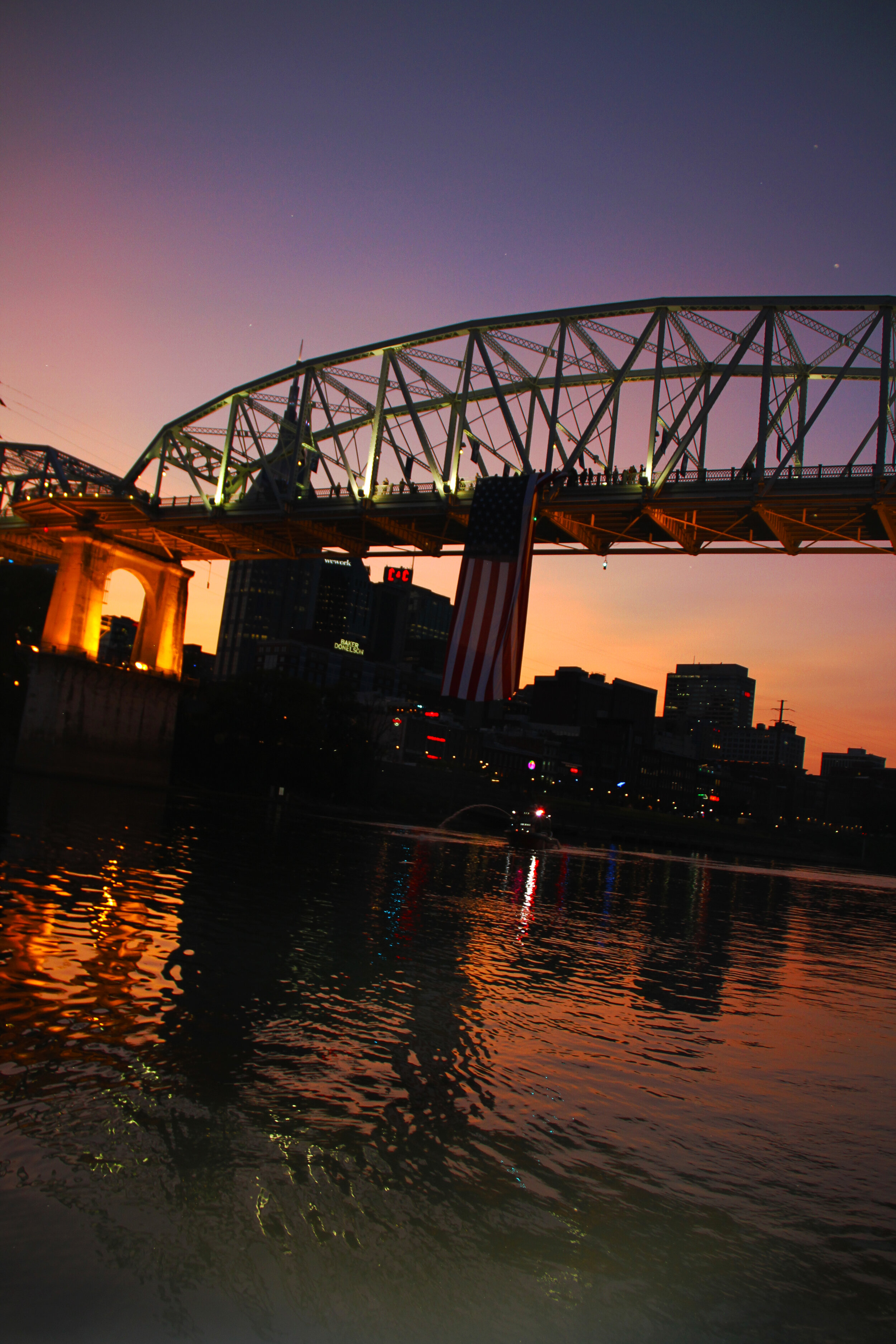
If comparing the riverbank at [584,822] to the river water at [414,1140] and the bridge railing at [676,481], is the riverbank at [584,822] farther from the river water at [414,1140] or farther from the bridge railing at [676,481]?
the river water at [414,1140]

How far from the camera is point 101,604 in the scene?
7556cm

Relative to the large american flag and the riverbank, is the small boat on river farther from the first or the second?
the large american flag

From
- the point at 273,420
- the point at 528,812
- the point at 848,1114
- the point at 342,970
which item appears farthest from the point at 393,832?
the point at 848,1114

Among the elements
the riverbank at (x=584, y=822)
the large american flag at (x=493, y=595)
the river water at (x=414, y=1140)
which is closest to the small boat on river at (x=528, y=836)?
the riverbank at (x=584, y=822)

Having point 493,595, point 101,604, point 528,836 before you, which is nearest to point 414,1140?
point 493,595

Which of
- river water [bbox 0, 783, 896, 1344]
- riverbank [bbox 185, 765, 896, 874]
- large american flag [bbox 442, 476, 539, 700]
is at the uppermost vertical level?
large american flag [bbox 442, 476, 539, 700]

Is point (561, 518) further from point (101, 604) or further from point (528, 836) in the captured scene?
point (101, 604)

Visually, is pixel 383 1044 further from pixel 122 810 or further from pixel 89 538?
pixel 89 538

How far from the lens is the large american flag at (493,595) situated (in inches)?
1694

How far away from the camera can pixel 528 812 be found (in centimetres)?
8188

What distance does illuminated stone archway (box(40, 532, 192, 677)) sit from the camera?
73.0 metres

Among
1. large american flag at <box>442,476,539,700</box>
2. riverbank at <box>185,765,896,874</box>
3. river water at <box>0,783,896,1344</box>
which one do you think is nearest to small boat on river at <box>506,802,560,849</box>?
riverbank at <box>185,765,896,874</box>

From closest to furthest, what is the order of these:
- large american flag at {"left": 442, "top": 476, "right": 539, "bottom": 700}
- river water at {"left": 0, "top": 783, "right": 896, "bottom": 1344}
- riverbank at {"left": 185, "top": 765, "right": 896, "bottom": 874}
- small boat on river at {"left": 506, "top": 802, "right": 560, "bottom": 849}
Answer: river water at {"left": 0, "top": 783, "right": 896, "bottom": 1344}, large american flag at {"left": 442, "top": 476, "right": 539, "bottom": 700}, small boat on river at {"left": 506, "top": 802, "right": 560, "bottom": 849}, riverbank at {"left": 185, "top": 765, "right": 896, "bottom": 874}

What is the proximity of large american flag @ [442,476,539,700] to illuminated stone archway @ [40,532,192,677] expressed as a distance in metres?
35.6
